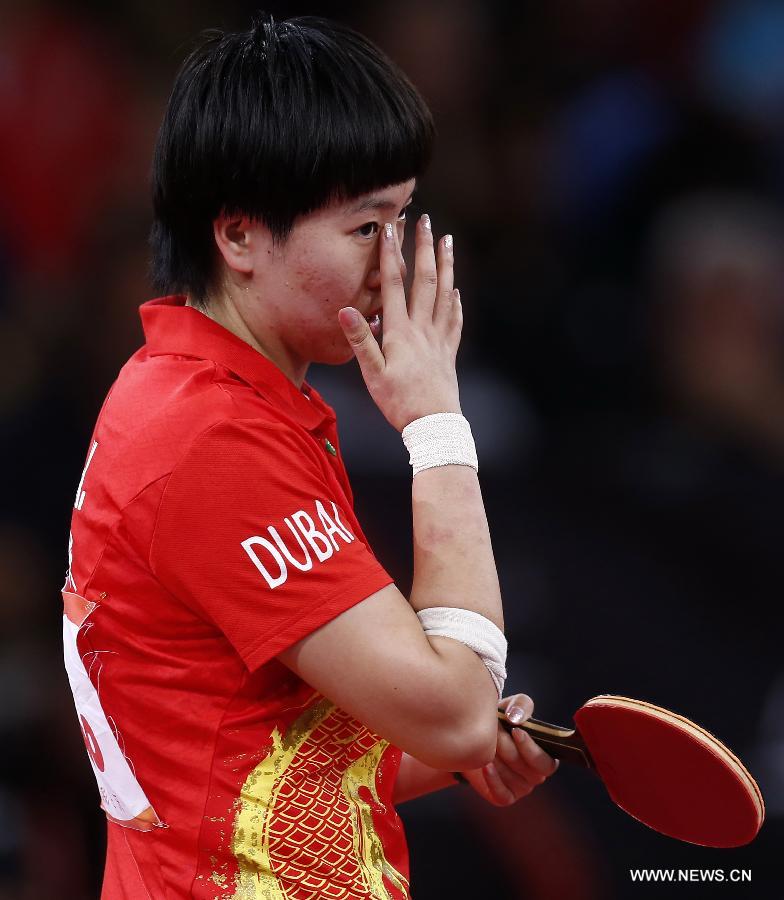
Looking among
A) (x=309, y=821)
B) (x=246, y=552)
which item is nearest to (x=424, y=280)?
(x=246, y=552)

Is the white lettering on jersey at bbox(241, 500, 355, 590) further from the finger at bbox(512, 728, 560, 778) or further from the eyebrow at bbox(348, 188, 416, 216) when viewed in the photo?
the finger at bbox(512, 728, 560, 778)

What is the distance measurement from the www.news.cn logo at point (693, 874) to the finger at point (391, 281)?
166 centimetres

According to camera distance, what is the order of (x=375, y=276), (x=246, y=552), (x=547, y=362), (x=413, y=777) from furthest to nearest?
(x=547, y=362)
(x=413, y=777)
(x=375, y=276)
(x=246, y=552)

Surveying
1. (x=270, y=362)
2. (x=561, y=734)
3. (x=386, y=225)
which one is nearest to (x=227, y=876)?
(x=561, y=734)

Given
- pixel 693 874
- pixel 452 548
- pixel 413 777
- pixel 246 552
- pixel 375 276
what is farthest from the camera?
pixel 693 874

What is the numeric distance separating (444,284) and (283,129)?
1.09 feet

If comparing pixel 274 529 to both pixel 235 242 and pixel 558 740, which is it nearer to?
pixel 235 242

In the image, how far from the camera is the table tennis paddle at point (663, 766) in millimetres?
1746

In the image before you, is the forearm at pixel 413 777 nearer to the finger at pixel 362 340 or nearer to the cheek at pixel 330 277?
the finger at pixel 362 340

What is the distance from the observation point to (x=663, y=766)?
1826mm

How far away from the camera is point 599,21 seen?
544 centimetres

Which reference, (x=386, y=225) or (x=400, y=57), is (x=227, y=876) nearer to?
(x=386, y=225)

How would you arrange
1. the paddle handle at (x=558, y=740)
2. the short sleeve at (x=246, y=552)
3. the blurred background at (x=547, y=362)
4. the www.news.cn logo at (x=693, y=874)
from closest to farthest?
the short sleeve at (x=246, y=552) → the paddle handle at (x=558, y=740) → the www.news.cn logo at (x=693, y=874) → the blurred background at (x=547, y=362)

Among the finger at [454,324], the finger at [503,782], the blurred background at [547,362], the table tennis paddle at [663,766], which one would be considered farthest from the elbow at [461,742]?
the blurred background at [547,362]
